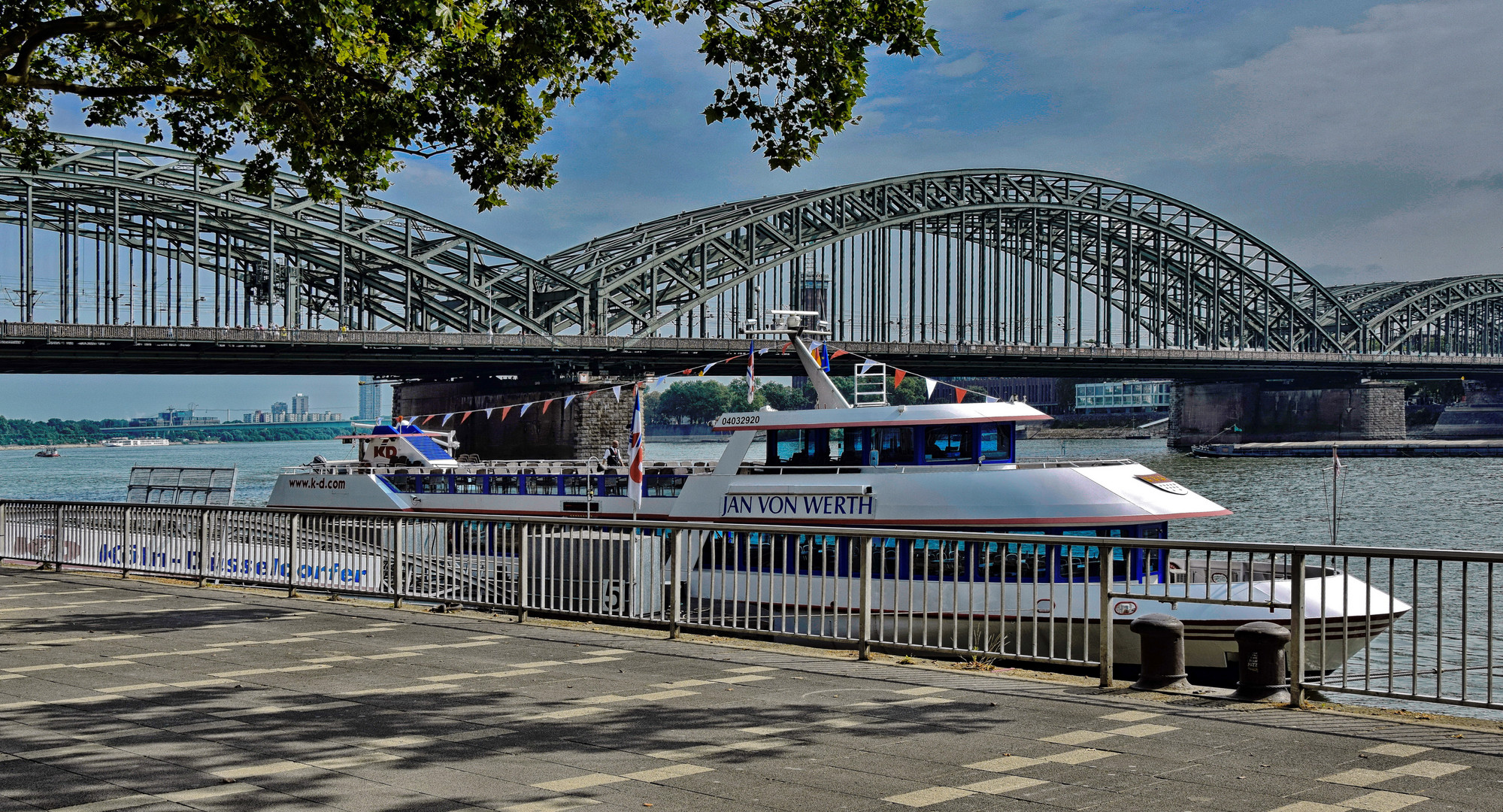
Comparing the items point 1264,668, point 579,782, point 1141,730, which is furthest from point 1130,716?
point 579,782

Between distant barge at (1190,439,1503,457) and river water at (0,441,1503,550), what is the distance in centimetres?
392

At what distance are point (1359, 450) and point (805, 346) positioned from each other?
9836cm

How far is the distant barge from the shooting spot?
110 m

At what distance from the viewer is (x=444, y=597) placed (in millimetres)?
15422

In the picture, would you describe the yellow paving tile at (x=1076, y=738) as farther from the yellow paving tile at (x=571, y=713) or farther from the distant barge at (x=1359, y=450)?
the distant barge at (x=1359, y=450)

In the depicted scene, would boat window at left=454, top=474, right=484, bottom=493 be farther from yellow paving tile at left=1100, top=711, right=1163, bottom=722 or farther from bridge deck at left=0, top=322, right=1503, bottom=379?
yellow paving tile at left=1100, top=711, right=1163, bottom=722

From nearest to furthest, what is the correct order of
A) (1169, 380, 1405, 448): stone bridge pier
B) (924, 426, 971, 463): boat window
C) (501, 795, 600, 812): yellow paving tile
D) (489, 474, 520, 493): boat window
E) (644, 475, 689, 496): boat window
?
(501, 795, 600, 812): yellow paving tile, (924, 426, 971, 463): boat window, (644, 475, 689, 496): boat window, (489, 474, 520, 493): boat window, (1169, 380, 1405, 448): stone bridge pier

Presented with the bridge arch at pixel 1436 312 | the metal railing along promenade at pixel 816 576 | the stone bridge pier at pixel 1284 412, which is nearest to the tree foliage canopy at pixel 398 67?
the metal railing along promenade at pixel 816 576

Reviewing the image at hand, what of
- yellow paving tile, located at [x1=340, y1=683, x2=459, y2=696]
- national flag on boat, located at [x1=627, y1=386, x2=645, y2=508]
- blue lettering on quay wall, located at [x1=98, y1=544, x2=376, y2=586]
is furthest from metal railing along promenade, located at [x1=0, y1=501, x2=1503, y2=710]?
yellow paving tile, located at [x1=340, y1=683, x2=459, y2=696]

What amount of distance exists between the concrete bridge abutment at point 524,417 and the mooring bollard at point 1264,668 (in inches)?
2930

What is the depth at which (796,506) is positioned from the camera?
24625 mm

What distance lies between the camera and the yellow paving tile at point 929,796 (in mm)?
6910

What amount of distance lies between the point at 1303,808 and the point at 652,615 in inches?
325

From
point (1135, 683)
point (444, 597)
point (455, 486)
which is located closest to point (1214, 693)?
point (1135, 683)
